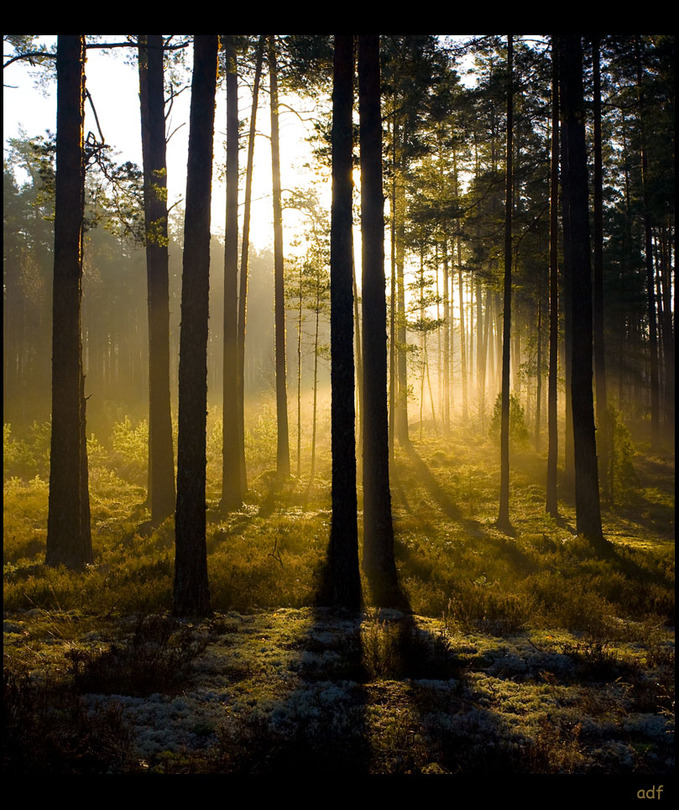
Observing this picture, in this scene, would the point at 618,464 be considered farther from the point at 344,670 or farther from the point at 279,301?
the point at 344,670

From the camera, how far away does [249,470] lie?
24.7 m

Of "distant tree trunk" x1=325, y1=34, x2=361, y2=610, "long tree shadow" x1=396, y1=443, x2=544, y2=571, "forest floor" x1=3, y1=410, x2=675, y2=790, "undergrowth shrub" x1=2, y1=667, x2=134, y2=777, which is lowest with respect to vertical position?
"long tree shadow" x1=396, y1=443, x2=544, y2=571

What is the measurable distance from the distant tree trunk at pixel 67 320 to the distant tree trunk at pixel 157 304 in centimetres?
391

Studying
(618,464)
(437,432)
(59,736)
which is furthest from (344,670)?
(437,432)

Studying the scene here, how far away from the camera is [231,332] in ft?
58.5

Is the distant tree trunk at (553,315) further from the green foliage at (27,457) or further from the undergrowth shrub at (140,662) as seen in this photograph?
the green foliage at (27,457)

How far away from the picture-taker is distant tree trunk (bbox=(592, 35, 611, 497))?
57.0 ft

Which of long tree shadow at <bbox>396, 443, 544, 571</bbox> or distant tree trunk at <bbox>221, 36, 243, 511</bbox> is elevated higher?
distant tree trunk at <bbox>221, 36, 243, 511</bbox>

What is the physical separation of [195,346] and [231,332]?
9669 millimetres

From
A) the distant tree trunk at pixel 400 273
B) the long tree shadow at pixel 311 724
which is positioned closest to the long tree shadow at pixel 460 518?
the distant tree trunk at pixel 400 273

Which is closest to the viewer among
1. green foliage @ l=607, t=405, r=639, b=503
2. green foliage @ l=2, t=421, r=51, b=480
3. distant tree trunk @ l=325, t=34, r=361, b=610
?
distant tree trunk @ l=325, t=34, r=361, b=610

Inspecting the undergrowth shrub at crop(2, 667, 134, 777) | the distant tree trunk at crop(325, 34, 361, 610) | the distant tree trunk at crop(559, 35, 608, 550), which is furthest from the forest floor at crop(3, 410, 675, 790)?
the distant tree trunk at crop(559, 35, 608, 550)

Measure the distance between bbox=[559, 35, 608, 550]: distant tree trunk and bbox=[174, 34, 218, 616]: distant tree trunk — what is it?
878 centimetres

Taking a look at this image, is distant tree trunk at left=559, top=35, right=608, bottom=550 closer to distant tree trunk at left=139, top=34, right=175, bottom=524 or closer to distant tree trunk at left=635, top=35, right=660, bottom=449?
distant tree trunk at left=139, top=34, right=175, bottom=524
